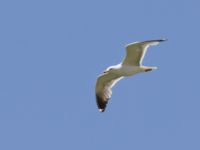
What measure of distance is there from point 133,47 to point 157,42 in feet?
2.81

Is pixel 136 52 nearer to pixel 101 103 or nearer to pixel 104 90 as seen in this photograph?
pixel 104 90

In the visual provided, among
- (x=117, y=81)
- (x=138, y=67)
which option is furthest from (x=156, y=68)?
(x=117, y=81)

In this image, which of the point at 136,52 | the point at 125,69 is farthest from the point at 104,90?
the point at 136,52

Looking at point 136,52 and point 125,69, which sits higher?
point 136,52

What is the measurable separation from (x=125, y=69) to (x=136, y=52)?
2.03 ft

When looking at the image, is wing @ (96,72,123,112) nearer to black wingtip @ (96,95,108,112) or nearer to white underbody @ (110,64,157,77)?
black wingtip @ (96,95,108,112)

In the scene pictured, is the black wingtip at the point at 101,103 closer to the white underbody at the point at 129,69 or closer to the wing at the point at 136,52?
the white underbody at the point at 129,69

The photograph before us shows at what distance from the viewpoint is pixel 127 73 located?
23.3 m

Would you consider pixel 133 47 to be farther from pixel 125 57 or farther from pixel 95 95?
pixel 95 95

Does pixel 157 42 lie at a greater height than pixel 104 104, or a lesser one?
greater

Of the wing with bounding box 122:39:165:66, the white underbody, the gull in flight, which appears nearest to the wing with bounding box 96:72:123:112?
the gull in flight

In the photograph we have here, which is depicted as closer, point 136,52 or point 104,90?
point 136,52

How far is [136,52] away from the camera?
23.0 metres

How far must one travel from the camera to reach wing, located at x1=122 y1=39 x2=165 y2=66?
74.4 feet
